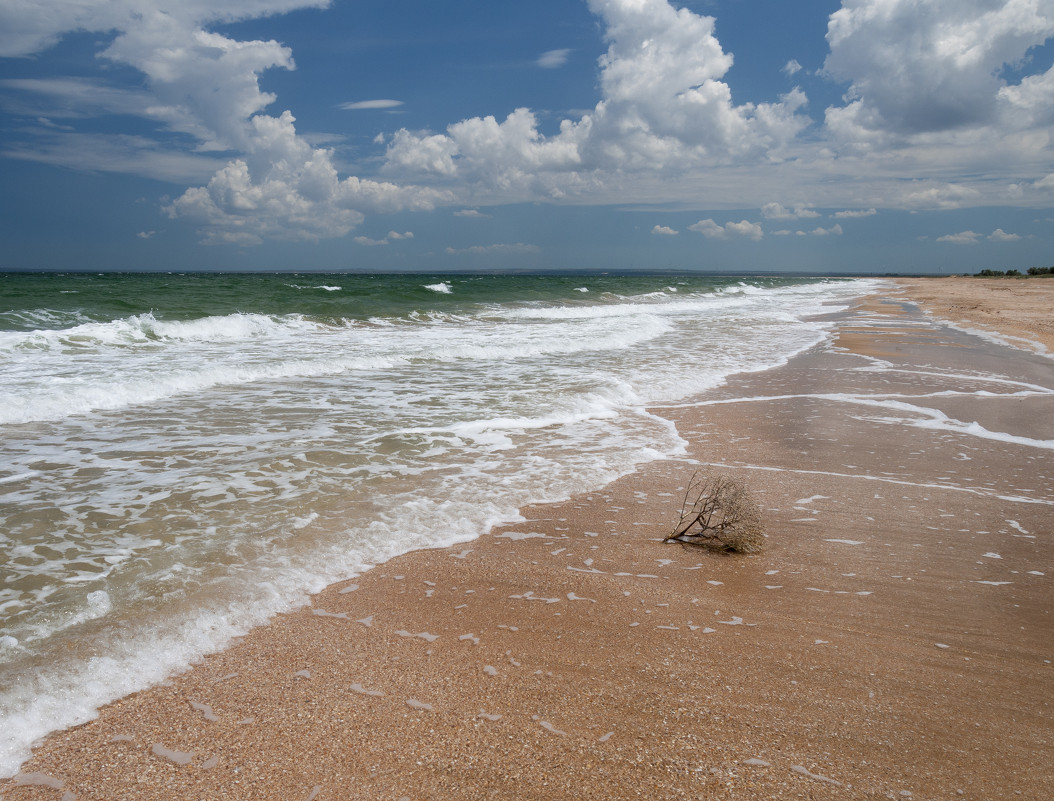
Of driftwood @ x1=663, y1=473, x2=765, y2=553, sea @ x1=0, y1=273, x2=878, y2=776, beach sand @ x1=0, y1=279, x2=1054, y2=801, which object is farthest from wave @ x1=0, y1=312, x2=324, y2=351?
driftwood @ x1=663, y1=473, x2=765, y2=553

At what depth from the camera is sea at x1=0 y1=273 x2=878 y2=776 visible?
3.49m

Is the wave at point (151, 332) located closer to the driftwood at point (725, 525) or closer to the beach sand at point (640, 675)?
the beach sand at point (640, 675)

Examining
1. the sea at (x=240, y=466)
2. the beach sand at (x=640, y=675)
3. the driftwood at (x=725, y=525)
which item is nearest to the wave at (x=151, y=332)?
the sea at (x=240, y=466)

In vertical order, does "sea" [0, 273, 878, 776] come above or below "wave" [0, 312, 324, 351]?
below

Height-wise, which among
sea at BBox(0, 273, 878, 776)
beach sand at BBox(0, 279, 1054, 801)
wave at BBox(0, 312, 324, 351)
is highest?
wave at BBox(0, 312, 324, 351)

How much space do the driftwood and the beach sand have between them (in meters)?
0.14

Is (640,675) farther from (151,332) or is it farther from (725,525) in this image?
(151,332)

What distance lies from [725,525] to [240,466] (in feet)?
15.5

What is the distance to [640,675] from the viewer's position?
10.3 feet

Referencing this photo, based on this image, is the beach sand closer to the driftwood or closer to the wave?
the driftwood

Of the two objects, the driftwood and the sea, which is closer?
the sea

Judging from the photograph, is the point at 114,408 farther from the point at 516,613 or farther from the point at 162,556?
the point at 516,613

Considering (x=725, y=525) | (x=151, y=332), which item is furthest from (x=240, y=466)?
(x=151, y=332)

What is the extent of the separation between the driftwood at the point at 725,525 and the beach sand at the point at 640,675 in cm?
14
